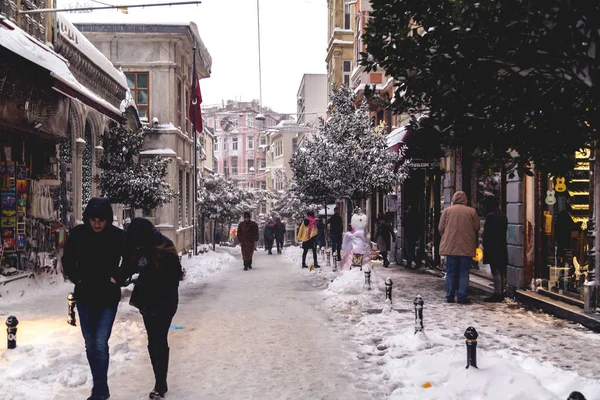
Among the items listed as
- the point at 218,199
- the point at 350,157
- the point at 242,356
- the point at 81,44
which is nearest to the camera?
the point at 242,356

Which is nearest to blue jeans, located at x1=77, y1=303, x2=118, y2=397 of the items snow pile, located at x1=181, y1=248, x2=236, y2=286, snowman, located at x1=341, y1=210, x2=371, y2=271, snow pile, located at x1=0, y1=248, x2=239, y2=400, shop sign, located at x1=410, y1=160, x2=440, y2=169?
snow pile, located at x1=0, y1=248, x2=239, y2=400

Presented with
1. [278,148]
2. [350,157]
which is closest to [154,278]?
[350,157]

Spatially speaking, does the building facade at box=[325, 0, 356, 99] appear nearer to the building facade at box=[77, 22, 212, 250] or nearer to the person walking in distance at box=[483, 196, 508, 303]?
the building facade at box=[77, 22, 212, 250]

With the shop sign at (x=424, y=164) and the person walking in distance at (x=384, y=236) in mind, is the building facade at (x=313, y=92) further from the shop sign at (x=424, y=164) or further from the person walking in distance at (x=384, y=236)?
the shop sign at (x=424, y=164)

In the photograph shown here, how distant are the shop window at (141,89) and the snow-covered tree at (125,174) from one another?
10.0 metres

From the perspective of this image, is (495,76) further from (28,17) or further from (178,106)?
(178,106)

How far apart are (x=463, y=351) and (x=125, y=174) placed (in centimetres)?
1095

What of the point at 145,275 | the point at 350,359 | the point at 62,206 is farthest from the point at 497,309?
the point at 62,206

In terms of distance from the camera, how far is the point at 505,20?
3.65 meters

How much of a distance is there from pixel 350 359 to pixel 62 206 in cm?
1164

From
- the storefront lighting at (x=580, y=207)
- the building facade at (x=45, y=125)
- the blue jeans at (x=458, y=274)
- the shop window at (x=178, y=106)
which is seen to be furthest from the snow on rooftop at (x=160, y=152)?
the storefront lighting at (x=580, y=207)

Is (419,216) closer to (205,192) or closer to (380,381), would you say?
(380,381)

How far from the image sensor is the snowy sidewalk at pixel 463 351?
5547 millimetres

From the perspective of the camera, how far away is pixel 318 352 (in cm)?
770
